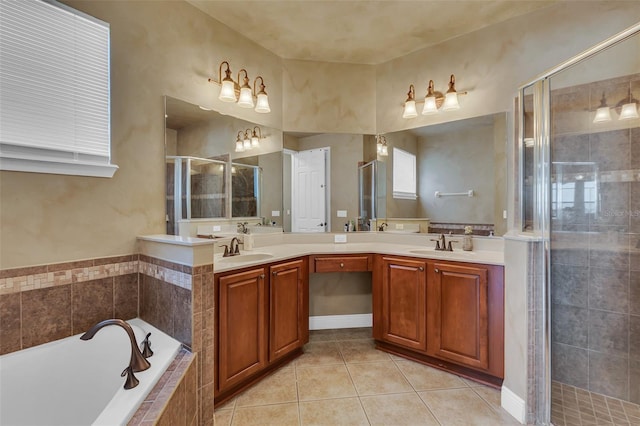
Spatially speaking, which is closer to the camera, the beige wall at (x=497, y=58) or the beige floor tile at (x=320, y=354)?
the beige wall at (x=497, y=58)

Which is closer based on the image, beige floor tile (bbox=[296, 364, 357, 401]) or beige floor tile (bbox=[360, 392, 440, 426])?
beige floor tile (bbox=[360, 392, 440, 426])

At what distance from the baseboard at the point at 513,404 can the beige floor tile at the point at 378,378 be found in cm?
56

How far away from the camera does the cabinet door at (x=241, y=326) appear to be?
1766 millimetres

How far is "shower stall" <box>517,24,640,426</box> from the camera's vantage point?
5.62 ft

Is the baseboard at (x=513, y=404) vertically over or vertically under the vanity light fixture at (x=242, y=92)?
under

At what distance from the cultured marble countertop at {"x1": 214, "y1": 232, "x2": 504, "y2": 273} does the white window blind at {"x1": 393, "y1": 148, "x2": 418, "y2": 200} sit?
0.43m

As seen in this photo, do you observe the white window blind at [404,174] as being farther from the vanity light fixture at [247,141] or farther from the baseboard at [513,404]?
the baseboard at [513,404]

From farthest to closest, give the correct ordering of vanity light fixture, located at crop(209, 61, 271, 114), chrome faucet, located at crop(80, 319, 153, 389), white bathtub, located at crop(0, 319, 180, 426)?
vanity light fixture, located at crop(209, 61, 271, 114) < white bathtub, located at crop(0, 319, 180, 426) < chrome faucet, located at crop(80, 319, 153, 389)

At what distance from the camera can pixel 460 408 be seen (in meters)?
1.82

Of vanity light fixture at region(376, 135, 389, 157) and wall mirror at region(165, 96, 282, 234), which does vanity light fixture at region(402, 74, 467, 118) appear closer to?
vanity light fixture at region(376, 135, 389, 157)

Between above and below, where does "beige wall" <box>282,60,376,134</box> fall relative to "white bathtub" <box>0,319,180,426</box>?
above

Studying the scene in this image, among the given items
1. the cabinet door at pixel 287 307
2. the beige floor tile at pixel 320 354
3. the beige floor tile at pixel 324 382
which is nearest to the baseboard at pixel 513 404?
the beige floor tile at pixel 324 382

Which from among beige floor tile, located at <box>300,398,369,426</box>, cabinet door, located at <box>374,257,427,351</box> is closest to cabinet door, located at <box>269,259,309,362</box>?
beige floor tile, located at <box>300,398,369,426</box>

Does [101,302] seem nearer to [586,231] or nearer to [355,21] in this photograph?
[355,21]
